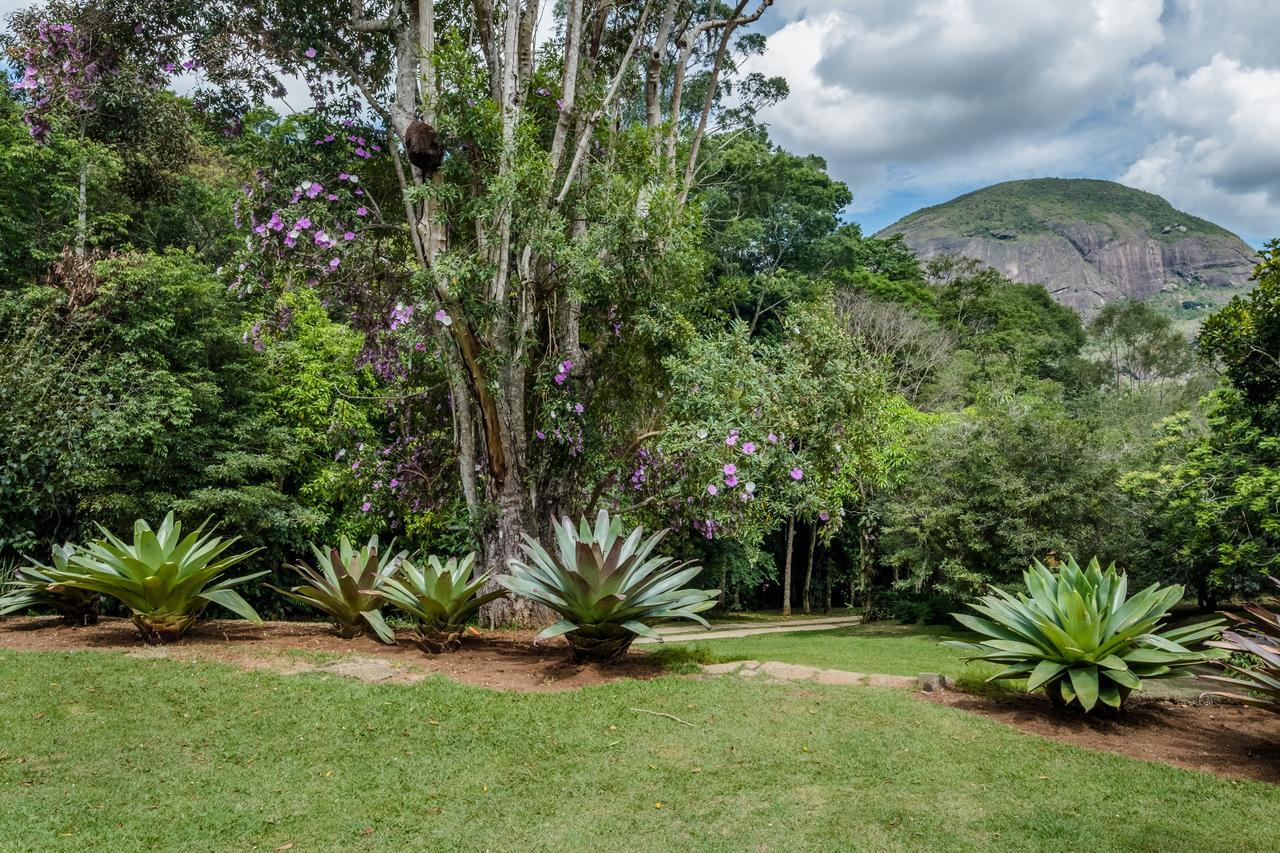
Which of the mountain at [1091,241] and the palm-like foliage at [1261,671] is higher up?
the mountain at [1091,241]

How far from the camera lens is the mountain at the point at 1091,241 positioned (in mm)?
99562

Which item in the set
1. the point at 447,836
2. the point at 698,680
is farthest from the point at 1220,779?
the point at 447,836

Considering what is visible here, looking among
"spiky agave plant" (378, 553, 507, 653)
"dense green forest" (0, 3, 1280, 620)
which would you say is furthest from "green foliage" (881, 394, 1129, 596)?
"spiky agave plant" (378, 553, 507, 653)

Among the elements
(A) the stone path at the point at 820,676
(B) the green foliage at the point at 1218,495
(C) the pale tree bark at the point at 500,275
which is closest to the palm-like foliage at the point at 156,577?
(C) the pale tree bark at the point at 500,275

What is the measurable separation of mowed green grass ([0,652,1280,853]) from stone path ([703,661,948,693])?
0.33m

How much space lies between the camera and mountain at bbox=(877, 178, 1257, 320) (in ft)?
327

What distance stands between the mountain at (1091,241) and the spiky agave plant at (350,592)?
101050 mm

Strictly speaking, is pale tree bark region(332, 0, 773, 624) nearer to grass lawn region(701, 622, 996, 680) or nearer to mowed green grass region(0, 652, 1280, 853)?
grass lawn region(701, 622, 996, 680)

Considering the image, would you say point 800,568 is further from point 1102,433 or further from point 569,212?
point 569,212

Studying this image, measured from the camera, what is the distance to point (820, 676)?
5496mm

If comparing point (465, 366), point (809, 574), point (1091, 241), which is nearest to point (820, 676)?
point (465, 366)

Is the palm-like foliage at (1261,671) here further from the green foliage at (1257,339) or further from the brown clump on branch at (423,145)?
the brown clump on branch at (423,145)

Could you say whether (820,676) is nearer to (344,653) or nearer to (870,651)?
(344,653)

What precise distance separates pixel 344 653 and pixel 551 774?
2705 mm
